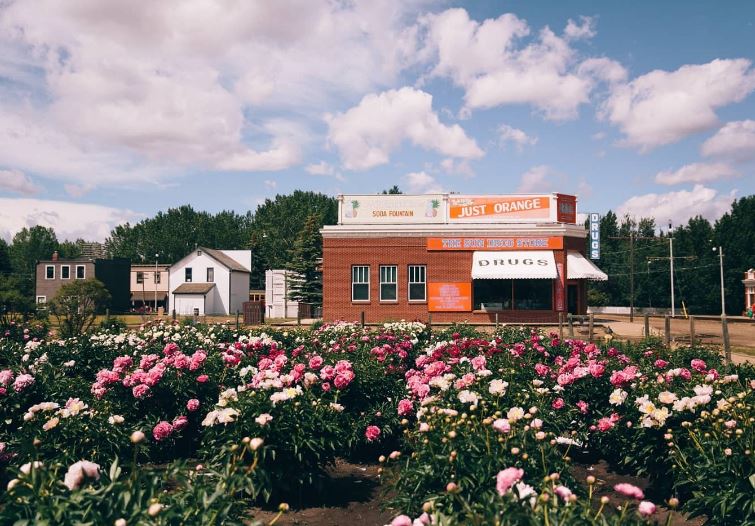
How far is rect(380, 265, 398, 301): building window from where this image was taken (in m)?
32.4

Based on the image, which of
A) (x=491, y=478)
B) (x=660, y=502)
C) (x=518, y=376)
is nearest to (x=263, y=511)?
(x=491, y=478)

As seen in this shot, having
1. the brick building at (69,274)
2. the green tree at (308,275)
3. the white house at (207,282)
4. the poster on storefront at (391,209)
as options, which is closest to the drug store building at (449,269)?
the poster on storefront at (391,209)

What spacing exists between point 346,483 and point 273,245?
84992 millimetres

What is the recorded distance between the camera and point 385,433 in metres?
7.88

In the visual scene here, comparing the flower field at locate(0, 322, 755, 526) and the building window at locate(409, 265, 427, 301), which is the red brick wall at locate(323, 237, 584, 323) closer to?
the building window at locate(409, 265, 427, 301)

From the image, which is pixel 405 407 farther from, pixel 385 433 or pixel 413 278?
pixel 413 278

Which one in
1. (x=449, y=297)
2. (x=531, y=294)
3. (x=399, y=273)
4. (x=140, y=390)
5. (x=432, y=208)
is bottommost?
(x=140, y=390)

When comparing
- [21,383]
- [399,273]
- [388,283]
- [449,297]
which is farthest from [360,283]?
[21,383]

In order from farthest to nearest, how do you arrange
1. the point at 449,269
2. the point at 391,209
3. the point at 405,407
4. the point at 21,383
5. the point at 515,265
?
the point at 391,209 < the point at 449,269 < the point at 515,265 < the point at 21,383 < the point at 405,407

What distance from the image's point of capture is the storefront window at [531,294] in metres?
32.4

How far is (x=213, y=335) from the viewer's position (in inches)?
476

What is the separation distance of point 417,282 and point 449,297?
202cm

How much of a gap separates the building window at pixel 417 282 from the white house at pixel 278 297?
85.7 feet

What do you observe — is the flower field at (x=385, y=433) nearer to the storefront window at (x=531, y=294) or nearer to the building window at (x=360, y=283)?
the building window at (x=360, y=283)
